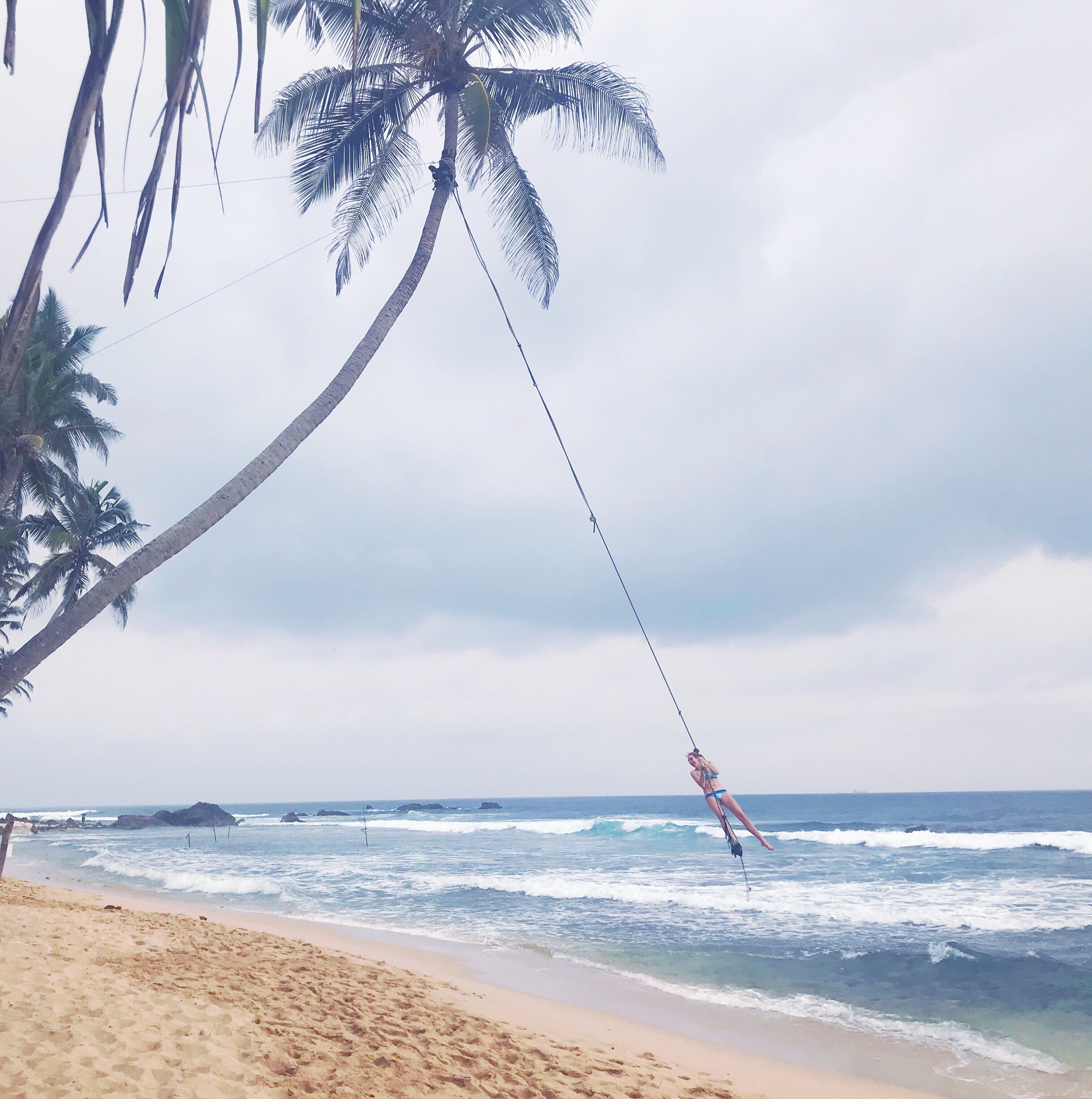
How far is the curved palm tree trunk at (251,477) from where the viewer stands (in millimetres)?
4234

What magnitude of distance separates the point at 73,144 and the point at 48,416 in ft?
60.4

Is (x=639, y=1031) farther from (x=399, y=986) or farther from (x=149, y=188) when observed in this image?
(x=149, y=188)

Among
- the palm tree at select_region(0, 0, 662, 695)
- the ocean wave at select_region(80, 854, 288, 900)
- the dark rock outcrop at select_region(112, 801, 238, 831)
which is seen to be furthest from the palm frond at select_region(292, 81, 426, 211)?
the dark rock outcrop at select_region(112, 801, 238, 831)

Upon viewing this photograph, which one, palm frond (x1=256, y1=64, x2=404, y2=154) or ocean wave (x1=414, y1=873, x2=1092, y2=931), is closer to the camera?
palm frond (x1=256, y1=64, x2=404, y2=154)

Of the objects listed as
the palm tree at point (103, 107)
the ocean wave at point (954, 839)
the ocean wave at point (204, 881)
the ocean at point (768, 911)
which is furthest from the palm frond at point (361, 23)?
the ocean wave at point (954, 839)

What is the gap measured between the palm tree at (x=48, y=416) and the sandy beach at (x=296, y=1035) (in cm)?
898

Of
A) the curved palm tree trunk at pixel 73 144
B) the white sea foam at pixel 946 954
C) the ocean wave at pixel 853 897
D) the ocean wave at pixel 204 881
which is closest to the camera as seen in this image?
the curved palm tree trunk at pixel 73 144

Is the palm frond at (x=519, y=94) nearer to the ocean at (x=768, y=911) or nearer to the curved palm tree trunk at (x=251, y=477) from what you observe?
the curved palm tree trunk at (x=251, y=477)

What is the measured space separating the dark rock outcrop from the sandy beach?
5703 cm

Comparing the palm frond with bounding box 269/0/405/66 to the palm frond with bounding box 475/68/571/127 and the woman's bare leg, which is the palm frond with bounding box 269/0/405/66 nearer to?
the palm frond with bounding box 475/68/571/127

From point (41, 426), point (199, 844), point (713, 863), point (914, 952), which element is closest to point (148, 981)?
point (914, 952)

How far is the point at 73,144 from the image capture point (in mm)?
2262

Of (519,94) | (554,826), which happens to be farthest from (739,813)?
(554,826)

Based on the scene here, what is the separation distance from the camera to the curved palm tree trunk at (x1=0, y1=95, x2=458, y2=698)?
423cm
